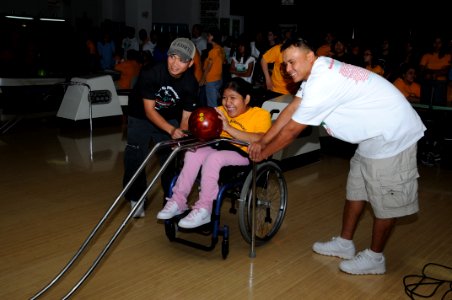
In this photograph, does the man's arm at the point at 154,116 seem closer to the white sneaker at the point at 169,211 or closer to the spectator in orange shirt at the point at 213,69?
the white sneaker at the point at 169,211

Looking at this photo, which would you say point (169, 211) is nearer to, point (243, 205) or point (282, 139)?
point (243, 205)

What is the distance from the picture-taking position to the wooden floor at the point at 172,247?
2.76m

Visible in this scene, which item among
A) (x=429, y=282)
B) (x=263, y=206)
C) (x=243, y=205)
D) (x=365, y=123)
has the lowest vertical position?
(x=429, y=282)

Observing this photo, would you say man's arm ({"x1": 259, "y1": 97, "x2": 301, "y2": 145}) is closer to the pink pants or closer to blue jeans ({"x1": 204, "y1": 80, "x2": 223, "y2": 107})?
the pink pants

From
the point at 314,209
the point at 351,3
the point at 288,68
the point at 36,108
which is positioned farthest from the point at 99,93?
the point at 351,3

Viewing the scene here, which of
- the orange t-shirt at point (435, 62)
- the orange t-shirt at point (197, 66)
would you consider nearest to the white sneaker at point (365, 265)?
the orange t-shirt at point (197, 66)

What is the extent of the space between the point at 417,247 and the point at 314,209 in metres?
0.91

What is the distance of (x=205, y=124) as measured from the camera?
2.77 metres

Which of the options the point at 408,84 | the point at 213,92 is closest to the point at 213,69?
the point at 213,92

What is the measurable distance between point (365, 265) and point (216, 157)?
110 cm

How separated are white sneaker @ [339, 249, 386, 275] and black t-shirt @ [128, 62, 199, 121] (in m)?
1.46

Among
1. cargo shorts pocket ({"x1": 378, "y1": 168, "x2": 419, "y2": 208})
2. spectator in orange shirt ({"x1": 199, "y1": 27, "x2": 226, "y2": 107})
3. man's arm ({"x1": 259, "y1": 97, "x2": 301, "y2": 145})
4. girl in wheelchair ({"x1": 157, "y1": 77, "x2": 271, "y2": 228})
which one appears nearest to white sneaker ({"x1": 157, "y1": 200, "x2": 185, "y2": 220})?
girl in wheelchair ({"x1": 157, "y1": 77, "x2": 271, "y2": 228})

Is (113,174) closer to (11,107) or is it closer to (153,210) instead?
(153,210)

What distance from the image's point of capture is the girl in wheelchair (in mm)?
3029
